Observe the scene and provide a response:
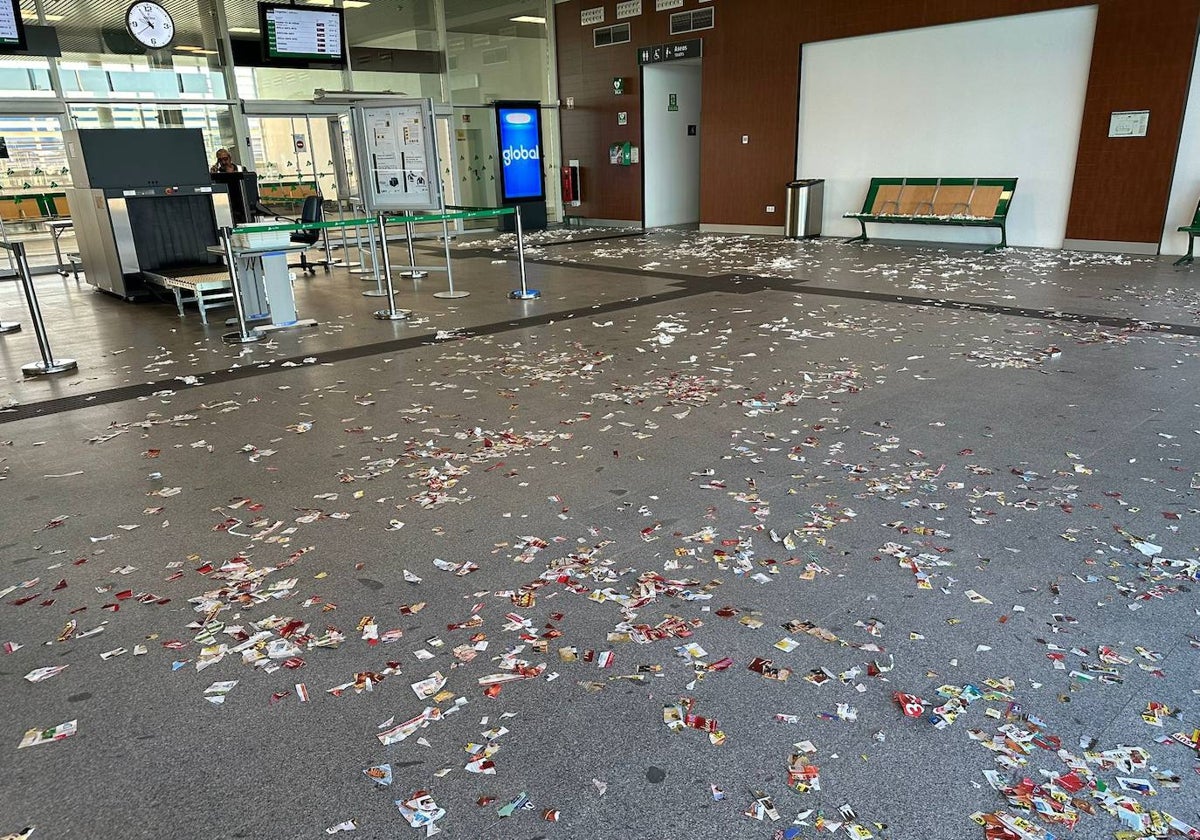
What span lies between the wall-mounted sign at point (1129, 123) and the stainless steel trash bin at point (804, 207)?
433 centimetres

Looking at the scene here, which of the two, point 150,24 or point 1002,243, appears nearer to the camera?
point 1002,243

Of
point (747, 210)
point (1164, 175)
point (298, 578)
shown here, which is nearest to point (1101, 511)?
point (298, 578)

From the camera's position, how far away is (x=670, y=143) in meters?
16.3

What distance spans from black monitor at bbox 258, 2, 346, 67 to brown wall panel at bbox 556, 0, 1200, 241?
19.2 ft

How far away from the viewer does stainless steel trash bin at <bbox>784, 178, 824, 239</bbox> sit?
13.3 metres

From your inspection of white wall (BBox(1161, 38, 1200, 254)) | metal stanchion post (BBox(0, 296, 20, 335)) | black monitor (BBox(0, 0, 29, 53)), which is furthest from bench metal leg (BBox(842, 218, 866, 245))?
black monitor (BBox(0, 0, 29, 53))

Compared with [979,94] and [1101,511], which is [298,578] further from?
[979,94]

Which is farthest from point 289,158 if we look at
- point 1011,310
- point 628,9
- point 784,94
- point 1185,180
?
point 1185,180

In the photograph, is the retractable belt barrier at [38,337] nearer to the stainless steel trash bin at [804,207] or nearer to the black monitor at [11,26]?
the black monitor at [11,26]

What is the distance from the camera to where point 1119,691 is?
85.3 inches

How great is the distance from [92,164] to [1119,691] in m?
10.1

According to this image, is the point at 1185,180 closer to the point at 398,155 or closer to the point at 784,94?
the point at 784,94

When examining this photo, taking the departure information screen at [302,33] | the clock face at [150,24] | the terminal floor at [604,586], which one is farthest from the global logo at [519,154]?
the terminal floor at [604,586]

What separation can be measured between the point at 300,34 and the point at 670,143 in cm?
752
